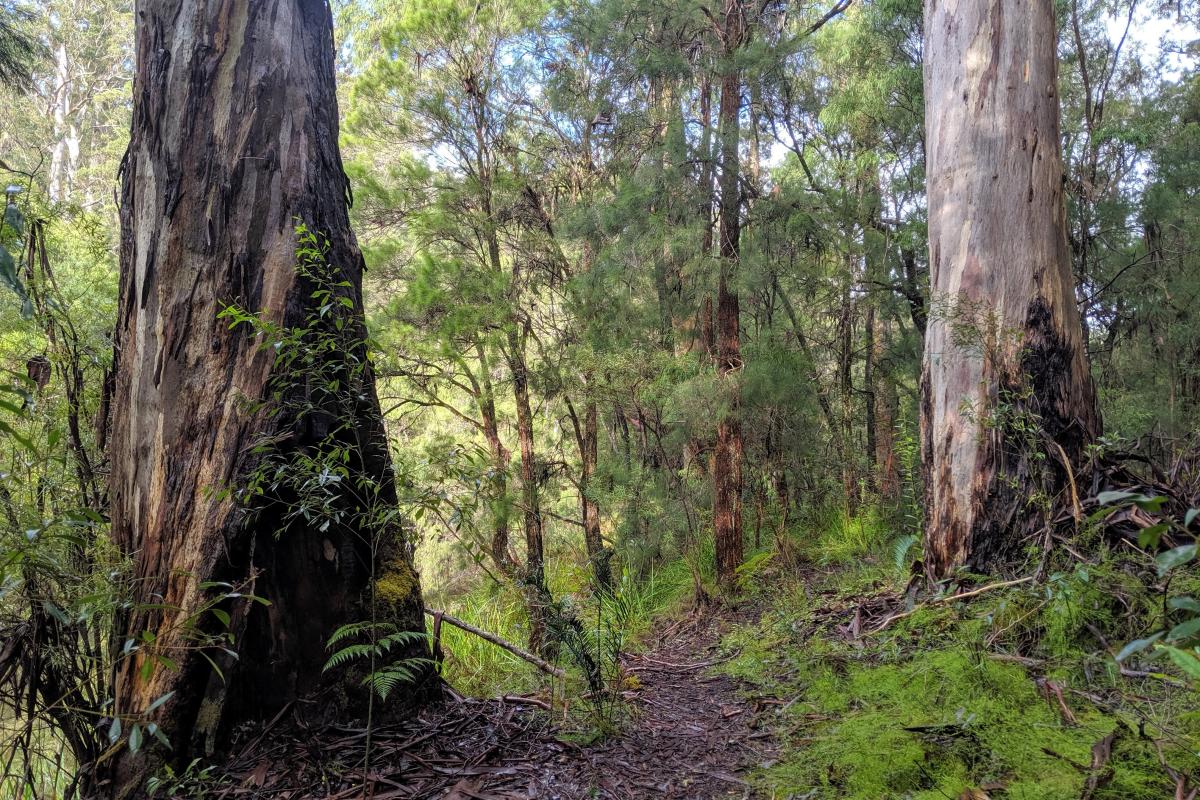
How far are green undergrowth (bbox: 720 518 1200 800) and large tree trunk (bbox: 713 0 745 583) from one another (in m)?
3.73

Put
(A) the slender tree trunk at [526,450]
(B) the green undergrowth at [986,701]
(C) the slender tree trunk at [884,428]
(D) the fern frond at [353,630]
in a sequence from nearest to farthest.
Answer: (B) the green undergrowth at [986,701] < (D) the fern frond at [353,630] < (C) the slender tree trunk at [884,428] < (A) the slender tree trunk at [526,450]

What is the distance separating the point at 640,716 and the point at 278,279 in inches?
97.8

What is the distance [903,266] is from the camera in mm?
8664

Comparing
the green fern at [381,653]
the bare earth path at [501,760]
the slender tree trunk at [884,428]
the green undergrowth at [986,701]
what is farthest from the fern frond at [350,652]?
the slender tree trunk at [884,428]

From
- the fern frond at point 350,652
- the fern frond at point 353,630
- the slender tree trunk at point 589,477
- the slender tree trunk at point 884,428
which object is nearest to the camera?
the fern frond at point 350,652

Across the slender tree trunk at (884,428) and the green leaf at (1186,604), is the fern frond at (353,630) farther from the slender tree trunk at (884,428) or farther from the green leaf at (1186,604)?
the slender tree trunk at (884,428)

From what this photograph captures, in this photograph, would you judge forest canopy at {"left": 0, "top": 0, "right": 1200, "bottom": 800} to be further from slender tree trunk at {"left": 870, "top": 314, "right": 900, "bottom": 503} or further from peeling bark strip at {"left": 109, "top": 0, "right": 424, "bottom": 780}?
slender tree trunk at {"left": 870, "top": 314, "right": 900, "bottom": 503}

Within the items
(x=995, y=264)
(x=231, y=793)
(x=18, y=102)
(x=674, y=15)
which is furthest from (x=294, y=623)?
(x=18, y=102)

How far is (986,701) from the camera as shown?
2340 millimetres

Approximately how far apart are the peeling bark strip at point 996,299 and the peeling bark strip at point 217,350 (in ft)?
9.89

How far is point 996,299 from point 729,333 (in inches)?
152

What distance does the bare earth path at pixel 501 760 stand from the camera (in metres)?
2.25

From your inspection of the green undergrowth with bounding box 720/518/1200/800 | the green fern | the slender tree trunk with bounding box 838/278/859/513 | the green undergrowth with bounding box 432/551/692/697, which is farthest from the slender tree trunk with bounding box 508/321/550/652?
the green fern

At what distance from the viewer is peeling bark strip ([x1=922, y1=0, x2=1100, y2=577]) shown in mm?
3549
